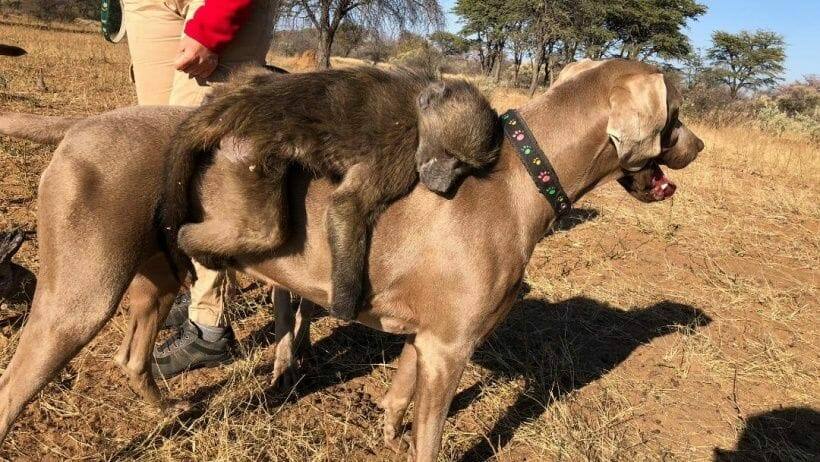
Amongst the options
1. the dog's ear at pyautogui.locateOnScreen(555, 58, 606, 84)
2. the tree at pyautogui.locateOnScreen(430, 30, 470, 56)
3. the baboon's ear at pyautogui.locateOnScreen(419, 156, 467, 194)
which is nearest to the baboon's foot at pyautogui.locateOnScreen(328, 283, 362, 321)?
the baboon's ear at pyautogui.locateOnScreen(419, 156, 467, 194)

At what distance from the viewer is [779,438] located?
11.7 feet

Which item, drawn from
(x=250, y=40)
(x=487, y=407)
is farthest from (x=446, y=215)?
(x=487, y=407)

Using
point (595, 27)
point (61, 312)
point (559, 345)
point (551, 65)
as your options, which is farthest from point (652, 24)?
point (61, 312)

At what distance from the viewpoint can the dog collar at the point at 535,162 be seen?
232 centimetres

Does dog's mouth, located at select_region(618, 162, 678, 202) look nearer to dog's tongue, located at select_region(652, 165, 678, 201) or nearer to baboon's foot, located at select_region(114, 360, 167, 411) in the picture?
dog's tongue, located at select_region(652, 165, 678, 201)

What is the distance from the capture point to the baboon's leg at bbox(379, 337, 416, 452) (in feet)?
9.82

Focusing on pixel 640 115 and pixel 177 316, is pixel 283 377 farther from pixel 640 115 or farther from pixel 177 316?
pixel 640 115

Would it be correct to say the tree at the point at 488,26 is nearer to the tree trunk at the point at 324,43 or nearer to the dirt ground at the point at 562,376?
the tree trunk at the point at 324,43

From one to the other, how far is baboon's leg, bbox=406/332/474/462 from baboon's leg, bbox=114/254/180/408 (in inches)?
50.8

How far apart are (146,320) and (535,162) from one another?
204 cm

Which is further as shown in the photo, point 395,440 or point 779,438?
point 779,438

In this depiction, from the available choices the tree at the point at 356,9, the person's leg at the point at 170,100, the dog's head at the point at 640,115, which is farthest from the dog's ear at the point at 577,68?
the tree at the point at 356,9

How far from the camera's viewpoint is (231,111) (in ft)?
6.37

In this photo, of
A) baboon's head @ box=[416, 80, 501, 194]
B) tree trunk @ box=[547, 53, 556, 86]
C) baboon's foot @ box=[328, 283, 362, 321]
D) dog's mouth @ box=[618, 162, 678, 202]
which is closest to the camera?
baboon's head @ box=[416, 80, 501, 194]
